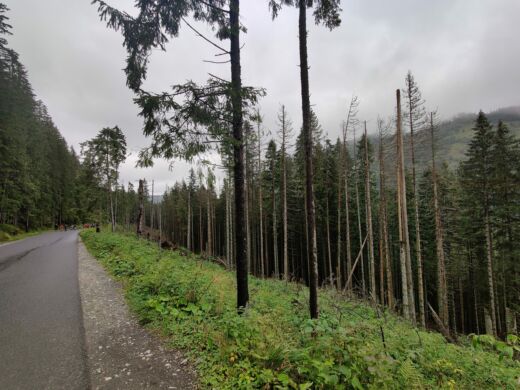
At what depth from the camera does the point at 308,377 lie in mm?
2936

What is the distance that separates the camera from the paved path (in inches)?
129

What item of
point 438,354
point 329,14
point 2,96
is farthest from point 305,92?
point 2,96

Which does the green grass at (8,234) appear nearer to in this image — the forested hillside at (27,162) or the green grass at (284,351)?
the forested hillside at (27,162)

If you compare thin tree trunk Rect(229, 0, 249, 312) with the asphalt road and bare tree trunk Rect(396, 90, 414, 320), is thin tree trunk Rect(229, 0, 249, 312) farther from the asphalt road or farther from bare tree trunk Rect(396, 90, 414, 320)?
bare tree trunk Rect(396, 90, 414, 320)

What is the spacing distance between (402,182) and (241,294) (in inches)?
392

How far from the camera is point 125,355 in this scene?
12.7ft

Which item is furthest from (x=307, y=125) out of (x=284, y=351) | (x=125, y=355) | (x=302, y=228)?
(x=302, y=228)

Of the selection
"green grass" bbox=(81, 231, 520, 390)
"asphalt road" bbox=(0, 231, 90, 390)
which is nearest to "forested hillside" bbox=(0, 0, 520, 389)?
"green grass" bbox=(81, 231, 520, 390)

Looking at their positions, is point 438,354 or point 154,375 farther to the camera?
point 438,354

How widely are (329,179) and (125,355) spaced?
70.2 ft

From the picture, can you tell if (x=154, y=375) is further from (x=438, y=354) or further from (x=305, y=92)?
(x=305, y=92)

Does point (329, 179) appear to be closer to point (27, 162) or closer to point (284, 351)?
point (284, 351)

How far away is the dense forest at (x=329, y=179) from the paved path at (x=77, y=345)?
2283mm

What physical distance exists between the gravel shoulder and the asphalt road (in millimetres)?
173
